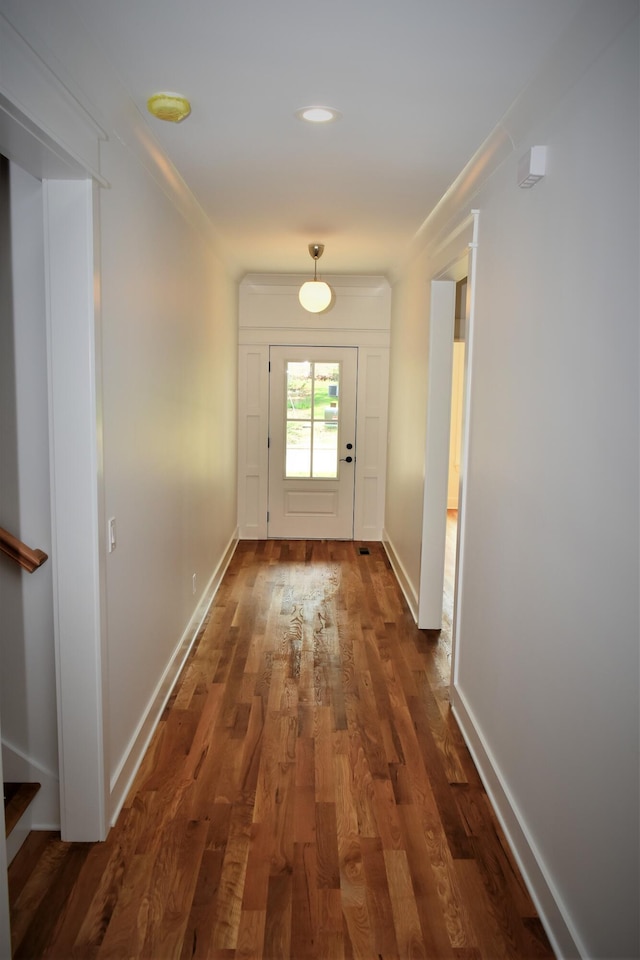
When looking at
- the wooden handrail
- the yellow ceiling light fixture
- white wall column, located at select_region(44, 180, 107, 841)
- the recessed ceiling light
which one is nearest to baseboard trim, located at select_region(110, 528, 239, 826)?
white wall column, located at select_region(44, 180, 107, 841)

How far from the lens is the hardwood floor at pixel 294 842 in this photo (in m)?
2.02

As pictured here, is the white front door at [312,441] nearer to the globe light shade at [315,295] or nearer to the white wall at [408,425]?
the white wall at [408,425]

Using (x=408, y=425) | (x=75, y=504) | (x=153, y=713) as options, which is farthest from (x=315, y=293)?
(x=75, y=504)

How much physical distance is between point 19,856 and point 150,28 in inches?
103

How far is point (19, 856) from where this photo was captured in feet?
7.61

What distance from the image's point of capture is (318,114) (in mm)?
2564

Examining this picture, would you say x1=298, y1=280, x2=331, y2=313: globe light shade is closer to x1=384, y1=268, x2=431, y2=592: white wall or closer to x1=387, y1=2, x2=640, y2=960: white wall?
x1=384, y1=268, x2=431, y2=592: white wall

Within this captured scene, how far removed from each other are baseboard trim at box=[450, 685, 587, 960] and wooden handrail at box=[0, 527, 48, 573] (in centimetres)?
185

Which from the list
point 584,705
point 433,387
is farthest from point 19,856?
point 433,387

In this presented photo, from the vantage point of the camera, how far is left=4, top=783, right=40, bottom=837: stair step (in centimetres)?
227

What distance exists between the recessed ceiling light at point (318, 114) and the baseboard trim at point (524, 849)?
8.33ft

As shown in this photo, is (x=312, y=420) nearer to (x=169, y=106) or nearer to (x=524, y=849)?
(x=169, y=106)

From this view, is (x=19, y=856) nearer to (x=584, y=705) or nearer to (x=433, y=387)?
(x=584, y=705)

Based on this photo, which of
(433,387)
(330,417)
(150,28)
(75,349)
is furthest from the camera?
(330,417)
